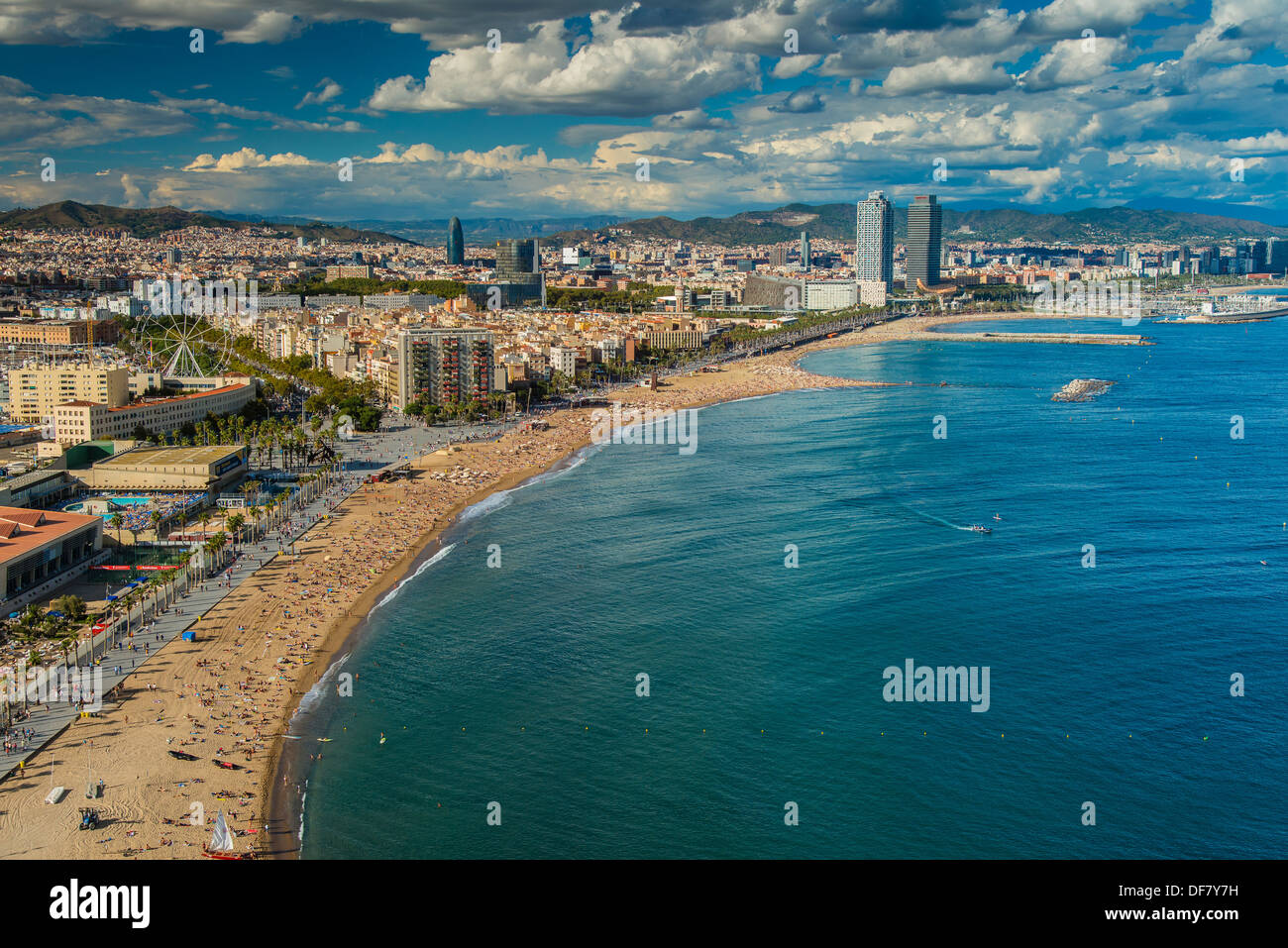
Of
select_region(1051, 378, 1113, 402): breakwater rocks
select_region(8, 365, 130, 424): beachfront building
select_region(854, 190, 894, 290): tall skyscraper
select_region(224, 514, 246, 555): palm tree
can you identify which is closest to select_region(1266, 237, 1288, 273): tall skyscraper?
select_region(854, 190, 894, 290): tall skyscraper

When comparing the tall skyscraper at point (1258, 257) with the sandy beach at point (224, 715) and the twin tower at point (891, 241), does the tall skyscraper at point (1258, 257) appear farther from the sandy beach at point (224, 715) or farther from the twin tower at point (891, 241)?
the sandy beach at point (224, 715)

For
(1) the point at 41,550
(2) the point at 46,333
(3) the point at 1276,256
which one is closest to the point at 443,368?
(1) the point at 41,550

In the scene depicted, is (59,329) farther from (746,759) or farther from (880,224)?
(880,224)

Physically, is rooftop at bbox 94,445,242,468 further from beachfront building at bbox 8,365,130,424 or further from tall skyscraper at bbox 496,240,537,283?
tall skyscraper at bbox 496,240,537,283

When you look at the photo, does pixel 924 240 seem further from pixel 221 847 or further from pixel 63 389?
pixel 221 847

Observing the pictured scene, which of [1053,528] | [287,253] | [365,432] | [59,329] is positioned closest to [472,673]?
[1053,528]
